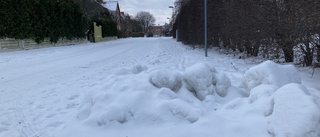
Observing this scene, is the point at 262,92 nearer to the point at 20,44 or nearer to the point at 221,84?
the point at 221,84

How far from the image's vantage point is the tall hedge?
54.2 feet

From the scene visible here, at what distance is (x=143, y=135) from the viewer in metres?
3.40

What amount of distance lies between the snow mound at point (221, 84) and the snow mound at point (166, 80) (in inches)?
24.5

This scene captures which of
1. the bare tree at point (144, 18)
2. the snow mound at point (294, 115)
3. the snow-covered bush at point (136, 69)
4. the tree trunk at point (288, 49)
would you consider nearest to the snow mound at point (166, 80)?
the snow-covered bush at point (136, 69)

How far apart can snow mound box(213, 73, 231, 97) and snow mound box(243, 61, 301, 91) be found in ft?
1.39

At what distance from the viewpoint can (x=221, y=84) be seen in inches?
187

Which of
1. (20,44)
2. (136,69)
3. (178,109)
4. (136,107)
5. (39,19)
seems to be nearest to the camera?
(178,109)

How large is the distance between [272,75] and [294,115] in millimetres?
1767

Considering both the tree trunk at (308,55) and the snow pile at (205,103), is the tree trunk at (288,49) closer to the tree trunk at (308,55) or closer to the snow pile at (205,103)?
the tree trunk at (308,55)

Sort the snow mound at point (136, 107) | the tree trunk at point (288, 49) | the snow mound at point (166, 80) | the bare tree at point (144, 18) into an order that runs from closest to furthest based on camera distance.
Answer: the snow mound at point (136, 107) → the snow mound at point (166, 80) → the tree trunk at point (288, 49) → the bare tree at point (144, 18)

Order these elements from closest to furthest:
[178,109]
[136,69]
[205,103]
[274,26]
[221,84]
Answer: [178,109] < [205,103] < [221,84] < [136,69] < [274,26]

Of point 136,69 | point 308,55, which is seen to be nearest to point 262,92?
point 136,69

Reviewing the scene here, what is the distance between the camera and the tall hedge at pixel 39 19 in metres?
16.5

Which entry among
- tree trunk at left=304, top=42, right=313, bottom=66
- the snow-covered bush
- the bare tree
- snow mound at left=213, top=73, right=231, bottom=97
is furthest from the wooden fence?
the bare tree
